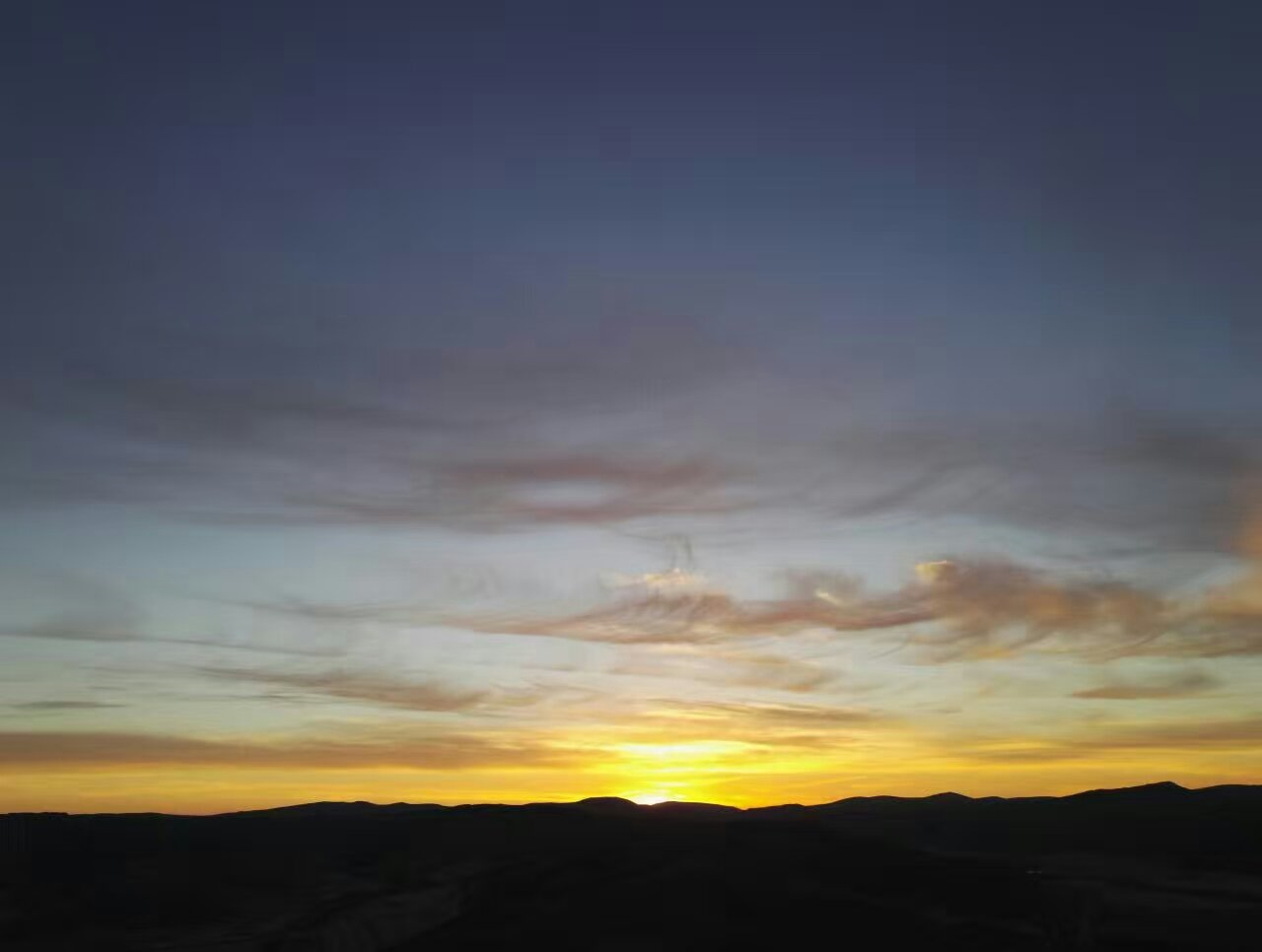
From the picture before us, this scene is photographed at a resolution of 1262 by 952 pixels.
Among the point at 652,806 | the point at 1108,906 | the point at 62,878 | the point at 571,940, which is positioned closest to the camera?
the point at 571,940

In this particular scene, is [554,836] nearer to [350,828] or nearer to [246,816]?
[350,828]

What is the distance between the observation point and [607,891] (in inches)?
1725

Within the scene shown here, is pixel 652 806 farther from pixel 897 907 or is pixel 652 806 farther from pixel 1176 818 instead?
pixel 897 907

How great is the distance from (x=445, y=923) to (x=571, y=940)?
628cm

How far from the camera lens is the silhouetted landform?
126 feet

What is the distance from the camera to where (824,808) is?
128875 millimetres

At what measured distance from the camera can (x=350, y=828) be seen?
89.6m

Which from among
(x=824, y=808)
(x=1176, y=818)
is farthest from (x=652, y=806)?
(x=1176, y=818)

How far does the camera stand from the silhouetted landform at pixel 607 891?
3838 centimetres

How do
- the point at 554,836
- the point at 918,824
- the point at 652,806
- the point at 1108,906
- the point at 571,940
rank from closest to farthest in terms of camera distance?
the point at 571,940
the point at 1108,906
the point at 554,836
the point at 918,824
the point at 652,806

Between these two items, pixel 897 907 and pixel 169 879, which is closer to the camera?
pixel 897 907

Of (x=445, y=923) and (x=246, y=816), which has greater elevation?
(x=246, y=816)

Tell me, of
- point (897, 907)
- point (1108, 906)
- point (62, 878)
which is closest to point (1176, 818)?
point (1108, 906)

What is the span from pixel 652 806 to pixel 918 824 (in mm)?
33365
